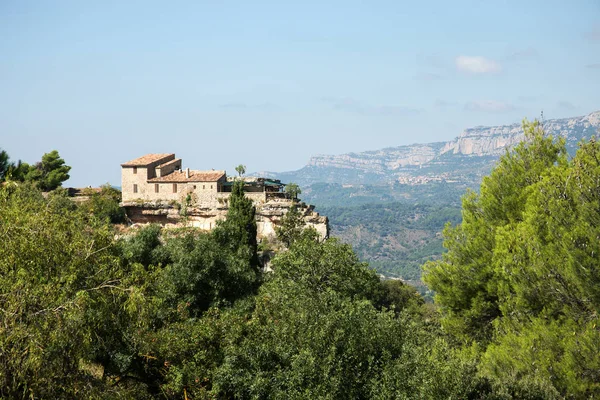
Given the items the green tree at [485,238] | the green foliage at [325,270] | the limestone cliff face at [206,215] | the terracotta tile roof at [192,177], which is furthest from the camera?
the terracotta tile roof at [192,177]

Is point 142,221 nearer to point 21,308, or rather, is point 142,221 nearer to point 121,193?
point 121,193

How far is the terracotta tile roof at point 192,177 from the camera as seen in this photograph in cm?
4959

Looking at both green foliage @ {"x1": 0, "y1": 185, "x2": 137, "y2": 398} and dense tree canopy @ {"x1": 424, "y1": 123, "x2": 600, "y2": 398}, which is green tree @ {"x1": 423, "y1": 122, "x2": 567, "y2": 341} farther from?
green foliage @ {"x1": 0, "y1": 185, "x2": 137, "y2": 398}

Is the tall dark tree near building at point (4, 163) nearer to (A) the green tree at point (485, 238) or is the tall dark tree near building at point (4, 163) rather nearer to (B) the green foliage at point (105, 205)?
(B) the green foliage at point (105, 205)

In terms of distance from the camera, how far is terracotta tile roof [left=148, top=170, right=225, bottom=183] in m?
49.6

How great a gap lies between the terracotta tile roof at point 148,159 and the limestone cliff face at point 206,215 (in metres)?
2.95

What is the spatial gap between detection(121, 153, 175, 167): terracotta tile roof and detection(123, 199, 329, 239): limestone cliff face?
2.95m

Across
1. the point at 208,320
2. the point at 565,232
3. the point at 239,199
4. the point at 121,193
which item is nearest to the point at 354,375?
the point at 208,320

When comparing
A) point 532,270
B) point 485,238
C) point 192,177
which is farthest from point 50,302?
point 192,177

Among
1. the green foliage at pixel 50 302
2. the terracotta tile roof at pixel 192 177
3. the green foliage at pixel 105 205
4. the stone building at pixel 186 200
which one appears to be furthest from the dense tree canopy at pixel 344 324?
the terracotta tile roof at pixel 192 177

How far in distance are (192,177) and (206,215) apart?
3.41 metres

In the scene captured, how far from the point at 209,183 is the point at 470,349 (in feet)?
101

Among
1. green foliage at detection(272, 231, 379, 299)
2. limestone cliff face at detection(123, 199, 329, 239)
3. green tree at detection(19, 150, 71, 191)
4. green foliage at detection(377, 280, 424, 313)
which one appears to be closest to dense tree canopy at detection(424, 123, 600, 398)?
green foliage at detection(272, 231, 379, 299)

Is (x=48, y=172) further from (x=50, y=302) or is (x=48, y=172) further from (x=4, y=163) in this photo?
(x=50, y=302)
